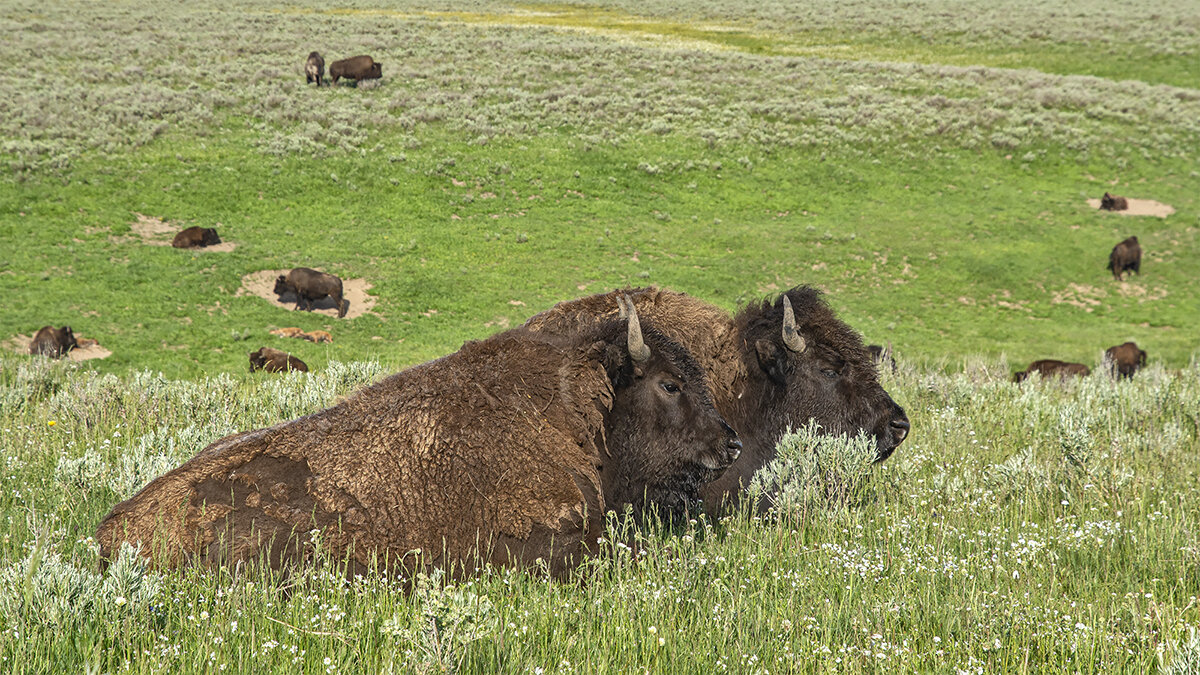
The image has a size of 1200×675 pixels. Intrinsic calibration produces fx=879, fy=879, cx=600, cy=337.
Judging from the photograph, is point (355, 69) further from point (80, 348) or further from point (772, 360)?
point (772, 360)

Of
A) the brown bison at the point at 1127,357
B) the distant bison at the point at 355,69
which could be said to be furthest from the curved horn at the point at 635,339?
the distant bison at the point at 355,69

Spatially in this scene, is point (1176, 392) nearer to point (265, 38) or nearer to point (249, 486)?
point (249, 486)

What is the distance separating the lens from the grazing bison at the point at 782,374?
6254 mm

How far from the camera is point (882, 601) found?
149 inches

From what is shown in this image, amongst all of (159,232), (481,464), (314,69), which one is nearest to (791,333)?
(481,464)

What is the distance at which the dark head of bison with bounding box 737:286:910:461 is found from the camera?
251 inches

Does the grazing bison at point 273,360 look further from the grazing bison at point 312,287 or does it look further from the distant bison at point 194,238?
the distant bison at point 194,238

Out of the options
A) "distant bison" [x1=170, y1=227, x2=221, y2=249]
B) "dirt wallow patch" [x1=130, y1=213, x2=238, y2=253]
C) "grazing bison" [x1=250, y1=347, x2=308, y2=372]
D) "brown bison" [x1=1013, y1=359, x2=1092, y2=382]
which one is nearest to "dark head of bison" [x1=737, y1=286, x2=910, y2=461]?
"grazing bison" [x1=250, y1=347, x2=308, y2=372]

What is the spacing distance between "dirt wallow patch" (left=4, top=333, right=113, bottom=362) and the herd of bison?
13.5m

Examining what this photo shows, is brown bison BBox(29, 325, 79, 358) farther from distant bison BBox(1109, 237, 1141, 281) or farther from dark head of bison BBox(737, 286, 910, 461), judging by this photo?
distant bison BBox(1109, 237, 1141, 281)

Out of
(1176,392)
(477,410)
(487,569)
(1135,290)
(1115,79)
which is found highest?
(1115,79)

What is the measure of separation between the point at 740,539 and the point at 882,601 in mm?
1023

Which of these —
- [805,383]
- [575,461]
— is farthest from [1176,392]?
[575,461]

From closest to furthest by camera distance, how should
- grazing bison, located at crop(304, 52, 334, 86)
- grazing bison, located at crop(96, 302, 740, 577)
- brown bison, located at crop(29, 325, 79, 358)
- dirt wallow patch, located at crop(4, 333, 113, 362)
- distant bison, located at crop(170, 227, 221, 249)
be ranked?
1. grazing bison, located at crop(96, 302, 740, 577)
2. brown bison, located at crop(29, 325, 79, 358)
3. dirt wallow patch, located at crop(4, 333, 113, 362)
4. distant bison, located at crop(170, 227, 221, 249)
5. grazing bison, located at crop(304, 52, 334, 86)
